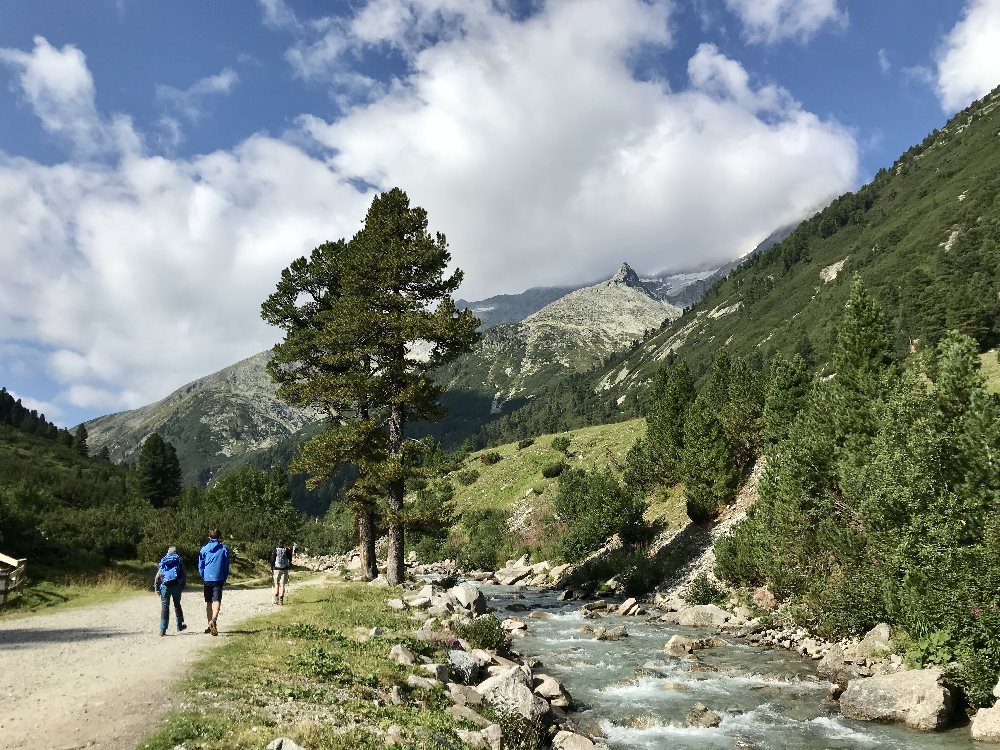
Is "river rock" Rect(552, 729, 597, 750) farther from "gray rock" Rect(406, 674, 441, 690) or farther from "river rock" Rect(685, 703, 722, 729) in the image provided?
"river rock" Rect(685, 703, 722, 729)

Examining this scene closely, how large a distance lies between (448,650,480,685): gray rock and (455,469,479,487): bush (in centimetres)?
8520

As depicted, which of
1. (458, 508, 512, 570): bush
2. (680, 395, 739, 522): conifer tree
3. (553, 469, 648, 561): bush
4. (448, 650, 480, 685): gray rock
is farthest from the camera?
(458, 508, 512, 570): bush

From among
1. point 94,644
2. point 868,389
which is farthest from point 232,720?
point 868,389

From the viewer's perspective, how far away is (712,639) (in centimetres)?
2789

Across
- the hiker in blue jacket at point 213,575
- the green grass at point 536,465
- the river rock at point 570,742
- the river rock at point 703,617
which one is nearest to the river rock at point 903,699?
the river rock at point 570,742

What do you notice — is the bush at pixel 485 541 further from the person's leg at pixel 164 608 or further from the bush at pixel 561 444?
the person's leg at pixel 164 608

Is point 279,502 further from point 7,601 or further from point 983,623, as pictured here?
point 983,623

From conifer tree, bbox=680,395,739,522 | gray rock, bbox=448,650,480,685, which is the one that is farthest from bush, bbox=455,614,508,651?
conifer tree, bbox=680,395,739,522

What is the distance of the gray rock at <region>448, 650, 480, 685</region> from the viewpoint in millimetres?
16094

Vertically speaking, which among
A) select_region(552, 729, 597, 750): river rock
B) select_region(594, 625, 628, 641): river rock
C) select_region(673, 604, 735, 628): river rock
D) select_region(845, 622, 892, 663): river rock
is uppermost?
select_region(552, 729, 597, 750): river rock

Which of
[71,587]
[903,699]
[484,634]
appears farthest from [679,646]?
[71,587]

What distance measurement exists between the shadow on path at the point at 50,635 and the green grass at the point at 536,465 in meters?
63.3

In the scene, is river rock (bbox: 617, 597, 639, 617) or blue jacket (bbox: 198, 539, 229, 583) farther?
river rock (bbox: 617, 597, 639, 617)

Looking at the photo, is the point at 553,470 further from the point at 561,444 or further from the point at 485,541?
the point at 485,541
